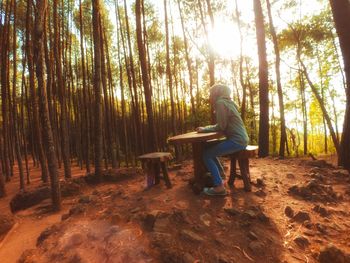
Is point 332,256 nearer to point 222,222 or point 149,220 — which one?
point 222,222

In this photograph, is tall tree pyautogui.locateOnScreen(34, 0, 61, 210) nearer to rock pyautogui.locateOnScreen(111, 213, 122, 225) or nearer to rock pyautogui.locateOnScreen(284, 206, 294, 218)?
rock pyautogui.locateOnScreen(111, 213, 122, 225)

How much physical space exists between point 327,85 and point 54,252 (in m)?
23.9

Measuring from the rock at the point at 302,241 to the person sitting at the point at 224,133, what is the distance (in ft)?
3.82

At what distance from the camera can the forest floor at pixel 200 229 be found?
2590mm

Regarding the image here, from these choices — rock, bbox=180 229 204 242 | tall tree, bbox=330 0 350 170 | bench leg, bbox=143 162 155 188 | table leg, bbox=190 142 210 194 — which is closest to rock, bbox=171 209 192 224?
rock, bbox=180 229 204 242

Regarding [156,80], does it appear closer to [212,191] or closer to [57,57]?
[57,57]

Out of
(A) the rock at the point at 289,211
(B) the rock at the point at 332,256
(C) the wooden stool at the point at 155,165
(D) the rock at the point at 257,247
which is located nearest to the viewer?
(B) the rock at the point at 332,256

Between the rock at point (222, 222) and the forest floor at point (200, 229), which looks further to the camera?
the rock at point (222, 222)

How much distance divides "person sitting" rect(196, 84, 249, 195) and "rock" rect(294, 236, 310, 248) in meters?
1.16

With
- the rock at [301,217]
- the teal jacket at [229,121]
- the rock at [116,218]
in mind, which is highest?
the teal jacket at [229,121]

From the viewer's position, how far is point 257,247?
108 inches

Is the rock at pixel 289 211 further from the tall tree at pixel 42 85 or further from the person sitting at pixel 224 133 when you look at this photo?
the tall tree at pixel 42 85

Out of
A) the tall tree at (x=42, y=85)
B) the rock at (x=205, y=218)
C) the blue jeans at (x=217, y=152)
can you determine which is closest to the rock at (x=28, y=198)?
the tall tree at (x=42, y=85)

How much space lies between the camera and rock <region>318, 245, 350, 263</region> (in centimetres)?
254
